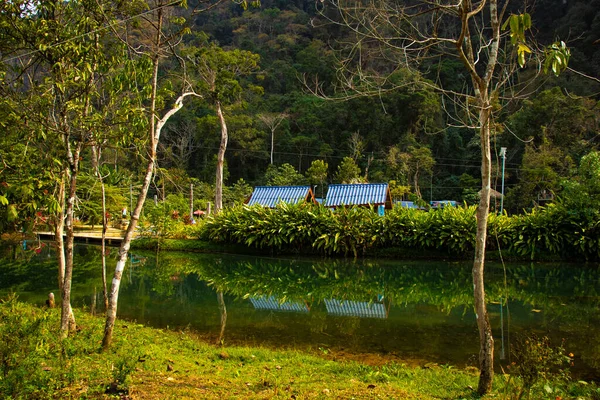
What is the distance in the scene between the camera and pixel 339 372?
14.7ft

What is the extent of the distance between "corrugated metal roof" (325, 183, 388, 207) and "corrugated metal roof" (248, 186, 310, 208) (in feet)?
3.66

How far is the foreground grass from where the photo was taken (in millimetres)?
3064

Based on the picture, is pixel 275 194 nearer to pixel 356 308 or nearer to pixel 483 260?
pixel 356 308

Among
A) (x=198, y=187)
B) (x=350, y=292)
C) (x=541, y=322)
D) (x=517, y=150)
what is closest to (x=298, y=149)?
(x=198, y=187)

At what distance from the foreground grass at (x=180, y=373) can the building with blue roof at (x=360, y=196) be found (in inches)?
538

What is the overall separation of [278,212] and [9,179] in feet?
36.8

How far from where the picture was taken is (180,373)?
408 cm

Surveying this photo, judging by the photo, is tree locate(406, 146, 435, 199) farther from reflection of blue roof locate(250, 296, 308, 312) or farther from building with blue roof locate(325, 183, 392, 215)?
reflection of blue roof locate(250, 296, 308, 312)

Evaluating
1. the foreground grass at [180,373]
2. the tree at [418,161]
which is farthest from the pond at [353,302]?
the tree at [418,161]

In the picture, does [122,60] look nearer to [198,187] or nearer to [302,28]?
[198,187]

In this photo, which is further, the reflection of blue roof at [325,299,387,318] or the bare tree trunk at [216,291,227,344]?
the reflection of blue roof at [325,299,387,318]

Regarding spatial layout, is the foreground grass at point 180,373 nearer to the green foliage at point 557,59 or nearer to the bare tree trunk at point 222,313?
the bare tree trunk at point 222,313

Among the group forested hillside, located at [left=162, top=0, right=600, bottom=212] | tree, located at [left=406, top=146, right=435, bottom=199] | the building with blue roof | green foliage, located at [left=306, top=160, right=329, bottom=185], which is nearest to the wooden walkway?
the building with blue roof

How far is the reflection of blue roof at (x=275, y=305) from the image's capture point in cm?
805
